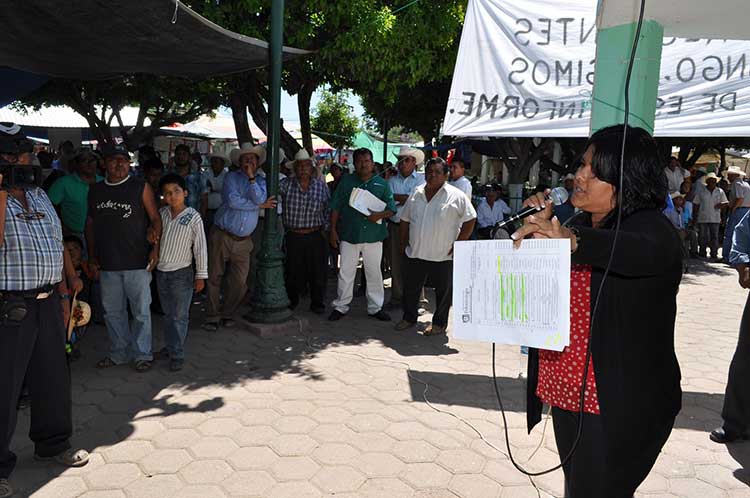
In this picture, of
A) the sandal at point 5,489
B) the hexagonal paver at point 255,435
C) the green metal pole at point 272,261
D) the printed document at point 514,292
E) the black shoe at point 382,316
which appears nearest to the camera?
the printed document at point 514,292

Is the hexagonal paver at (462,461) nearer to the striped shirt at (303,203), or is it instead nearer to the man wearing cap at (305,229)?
the man wearing cap at (305,229)

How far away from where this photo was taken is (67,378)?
132 inches

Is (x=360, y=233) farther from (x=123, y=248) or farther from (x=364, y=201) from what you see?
(x=123, y=248)

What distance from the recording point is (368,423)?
3979 mm

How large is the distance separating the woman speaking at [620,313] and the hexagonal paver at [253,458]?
195 centimetres

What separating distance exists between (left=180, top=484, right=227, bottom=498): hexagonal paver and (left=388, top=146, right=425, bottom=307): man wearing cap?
4.33 meters

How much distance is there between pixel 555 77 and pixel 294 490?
2.87 metres

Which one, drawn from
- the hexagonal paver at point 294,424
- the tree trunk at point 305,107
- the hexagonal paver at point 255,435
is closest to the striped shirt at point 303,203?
the hexagonal paver at point 294,424

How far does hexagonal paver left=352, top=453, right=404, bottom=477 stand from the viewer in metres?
3.34

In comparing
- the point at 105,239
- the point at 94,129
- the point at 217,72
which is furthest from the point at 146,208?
the point at 94,129

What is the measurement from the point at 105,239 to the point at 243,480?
2.49 m

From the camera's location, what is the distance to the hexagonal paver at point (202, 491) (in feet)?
10.1

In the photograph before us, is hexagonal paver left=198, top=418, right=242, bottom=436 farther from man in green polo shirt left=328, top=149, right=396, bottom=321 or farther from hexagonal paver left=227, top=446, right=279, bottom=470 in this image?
man in green polo shirt left=328, top=149, right=396, bottom=321

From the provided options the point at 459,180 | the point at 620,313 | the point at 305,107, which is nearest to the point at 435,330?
the point at 459,180
